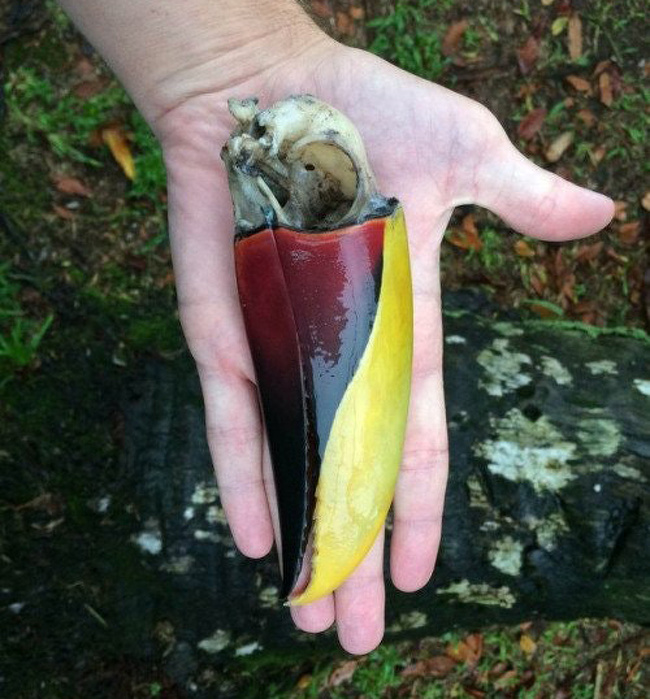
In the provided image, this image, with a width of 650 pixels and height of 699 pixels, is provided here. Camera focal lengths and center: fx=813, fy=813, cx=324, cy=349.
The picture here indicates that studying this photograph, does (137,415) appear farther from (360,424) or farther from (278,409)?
(360,424)

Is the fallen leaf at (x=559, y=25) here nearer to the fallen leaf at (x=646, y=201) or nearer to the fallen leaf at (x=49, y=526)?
the fallen leaf at (x=646, y=201)

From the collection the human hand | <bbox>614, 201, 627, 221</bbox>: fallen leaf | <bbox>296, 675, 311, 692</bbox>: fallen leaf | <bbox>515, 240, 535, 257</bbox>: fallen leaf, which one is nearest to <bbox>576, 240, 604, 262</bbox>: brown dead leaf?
<bbox>614, 201, 627, 221</bbox>: fallen leaf

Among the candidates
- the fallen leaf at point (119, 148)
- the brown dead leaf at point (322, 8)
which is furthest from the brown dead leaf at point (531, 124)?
the fallen leaf at point (119, 148)

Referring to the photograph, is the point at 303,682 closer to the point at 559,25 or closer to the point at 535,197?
the point at 535,197

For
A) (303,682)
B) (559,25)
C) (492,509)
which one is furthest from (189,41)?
(303,682)

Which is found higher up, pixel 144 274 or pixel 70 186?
pixel 70 186

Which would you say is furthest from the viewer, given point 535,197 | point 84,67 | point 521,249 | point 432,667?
point 521,249
